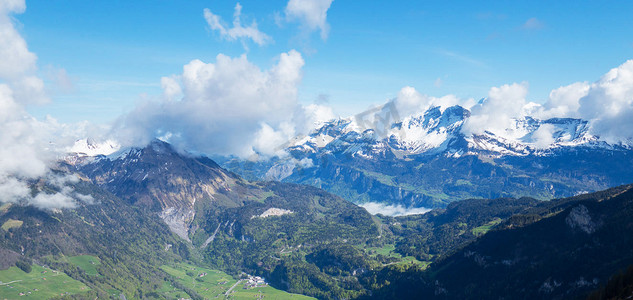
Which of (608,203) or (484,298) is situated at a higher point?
(608,203)

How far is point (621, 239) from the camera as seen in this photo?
166 metres

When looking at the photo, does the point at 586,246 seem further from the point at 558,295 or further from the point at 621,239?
the point at 558,295

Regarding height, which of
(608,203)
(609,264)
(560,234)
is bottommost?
(609,264)

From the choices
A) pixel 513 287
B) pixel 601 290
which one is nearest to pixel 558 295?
pixel 513 287

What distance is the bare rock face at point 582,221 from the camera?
188 meters

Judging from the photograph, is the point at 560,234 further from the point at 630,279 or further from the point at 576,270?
the point at 630,279

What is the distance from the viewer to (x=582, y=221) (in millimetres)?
194125

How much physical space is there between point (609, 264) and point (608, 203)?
5001 cm

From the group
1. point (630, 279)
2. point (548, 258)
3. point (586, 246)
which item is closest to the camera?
point (630, 279)

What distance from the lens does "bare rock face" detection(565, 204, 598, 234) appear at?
617 ft

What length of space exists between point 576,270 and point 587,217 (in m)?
38.6

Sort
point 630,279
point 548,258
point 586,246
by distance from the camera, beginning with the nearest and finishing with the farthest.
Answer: point 630,279
point 586,246
point 548,258

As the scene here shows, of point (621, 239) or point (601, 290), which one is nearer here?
point (601, 290)

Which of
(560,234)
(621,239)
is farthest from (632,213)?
(560,234)
